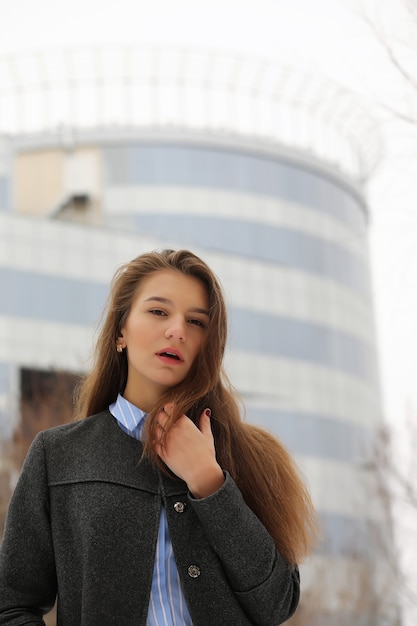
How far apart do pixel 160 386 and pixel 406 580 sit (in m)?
18.4

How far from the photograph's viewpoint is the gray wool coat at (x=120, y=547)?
3.06 meters

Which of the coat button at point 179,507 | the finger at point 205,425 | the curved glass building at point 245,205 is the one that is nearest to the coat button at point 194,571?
the coat button at point 179,507

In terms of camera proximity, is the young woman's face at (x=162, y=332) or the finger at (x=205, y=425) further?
the young woman's face at (x=162, y=332)

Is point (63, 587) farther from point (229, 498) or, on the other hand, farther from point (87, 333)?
point (87, 333)

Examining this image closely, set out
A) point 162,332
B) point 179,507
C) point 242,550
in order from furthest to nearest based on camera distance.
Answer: point 162,332 → point 179,507 → point 242,550

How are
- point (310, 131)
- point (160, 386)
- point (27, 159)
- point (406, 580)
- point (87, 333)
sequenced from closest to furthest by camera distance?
point (160, 386) → point (406, 580) → point (87, 333) → point (27, 159) → point (310, 131)

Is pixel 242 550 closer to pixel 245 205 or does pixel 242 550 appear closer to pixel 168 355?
pixel 168 355

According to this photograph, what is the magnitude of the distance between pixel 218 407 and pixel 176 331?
275 mm

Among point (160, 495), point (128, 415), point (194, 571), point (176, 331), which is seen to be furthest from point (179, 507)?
point (176, 331)

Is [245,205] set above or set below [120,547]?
above

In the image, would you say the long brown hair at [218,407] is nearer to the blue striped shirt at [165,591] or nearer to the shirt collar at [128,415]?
the shirt collar at [128,415]

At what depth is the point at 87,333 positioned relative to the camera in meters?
39.8

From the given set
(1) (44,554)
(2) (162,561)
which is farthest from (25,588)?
(2) (162,561)

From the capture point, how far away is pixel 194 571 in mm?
3076
